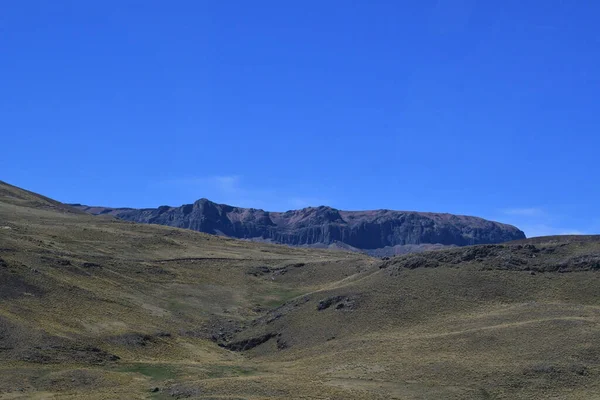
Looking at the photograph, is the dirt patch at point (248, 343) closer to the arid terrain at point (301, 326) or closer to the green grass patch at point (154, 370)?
the arid terrain at point (301, 326)

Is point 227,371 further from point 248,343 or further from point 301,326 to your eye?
point 301,326

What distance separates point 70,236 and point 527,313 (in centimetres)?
7896

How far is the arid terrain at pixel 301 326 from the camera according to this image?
189 ft

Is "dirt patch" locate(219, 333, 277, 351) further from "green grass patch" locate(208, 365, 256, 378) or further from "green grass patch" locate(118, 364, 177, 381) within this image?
"green grass patch" locate(118, 364, 177, 381)

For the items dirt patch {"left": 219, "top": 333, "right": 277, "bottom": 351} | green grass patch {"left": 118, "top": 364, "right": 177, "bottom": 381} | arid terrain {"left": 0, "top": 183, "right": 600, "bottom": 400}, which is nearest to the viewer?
arid terrain {"left": 0, "top": 183, "right": 600, "bottom": 400}

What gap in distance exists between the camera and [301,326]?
81875 millimetres

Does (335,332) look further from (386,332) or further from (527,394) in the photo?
(527,394)

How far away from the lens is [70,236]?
125625mm

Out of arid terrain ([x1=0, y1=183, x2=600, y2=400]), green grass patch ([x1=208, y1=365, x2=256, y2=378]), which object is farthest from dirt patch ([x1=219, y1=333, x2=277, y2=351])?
green grass patch ([x1=208, y1=365, x2=256, y2=378])

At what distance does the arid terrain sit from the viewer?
57750 millimetres

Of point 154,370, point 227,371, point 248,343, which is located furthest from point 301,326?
point 154,370

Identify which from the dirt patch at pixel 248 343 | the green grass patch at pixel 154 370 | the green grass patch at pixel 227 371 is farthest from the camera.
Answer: the dirt patch at pixel 248 343

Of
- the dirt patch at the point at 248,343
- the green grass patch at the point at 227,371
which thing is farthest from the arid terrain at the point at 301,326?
the green grass patch at the point at 227,371

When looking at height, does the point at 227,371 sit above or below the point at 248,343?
below
